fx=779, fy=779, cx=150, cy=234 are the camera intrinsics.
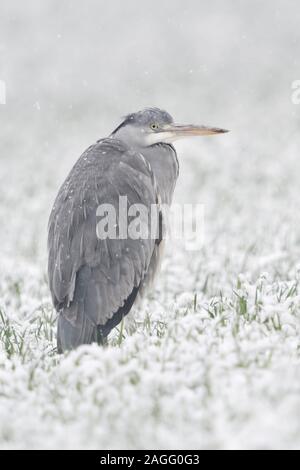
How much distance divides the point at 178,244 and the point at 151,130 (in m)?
2.92

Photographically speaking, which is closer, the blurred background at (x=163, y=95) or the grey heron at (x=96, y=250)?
the grey heron at (x=96, y=250)

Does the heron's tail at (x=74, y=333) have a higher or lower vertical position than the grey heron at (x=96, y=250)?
lower

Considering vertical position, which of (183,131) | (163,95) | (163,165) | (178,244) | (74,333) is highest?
(163,95)

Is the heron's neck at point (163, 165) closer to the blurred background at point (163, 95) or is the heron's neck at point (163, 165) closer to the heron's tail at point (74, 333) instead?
the heron's tail at point (74, 333)

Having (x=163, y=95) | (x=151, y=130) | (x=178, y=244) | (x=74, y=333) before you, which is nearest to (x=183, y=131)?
(x=151, y=130)

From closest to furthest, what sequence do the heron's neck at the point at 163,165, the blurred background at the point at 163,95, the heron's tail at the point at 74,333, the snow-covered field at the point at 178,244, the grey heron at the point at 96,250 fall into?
the snow-covered field at the point at 178,244, the heron's tail at the point at 74,333, the grey heron at the point at 96,250, the heron's neck at the point at 163,165, the blurred background at the point at 163,95

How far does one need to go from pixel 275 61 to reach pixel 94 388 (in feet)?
57.9

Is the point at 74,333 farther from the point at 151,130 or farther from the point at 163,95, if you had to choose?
the point at 163,95

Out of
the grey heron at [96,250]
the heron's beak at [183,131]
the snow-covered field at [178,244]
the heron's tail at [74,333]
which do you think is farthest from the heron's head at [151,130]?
the heron's tail at [74,333]

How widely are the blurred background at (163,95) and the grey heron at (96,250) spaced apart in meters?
2.87

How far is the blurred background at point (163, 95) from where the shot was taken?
35.8 feet

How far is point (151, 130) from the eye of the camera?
6.37 metres

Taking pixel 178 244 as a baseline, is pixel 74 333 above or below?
below

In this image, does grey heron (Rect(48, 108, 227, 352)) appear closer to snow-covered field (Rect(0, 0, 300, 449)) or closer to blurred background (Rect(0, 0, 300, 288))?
snow-covered field (Rect(0, 0, 300, 449))
